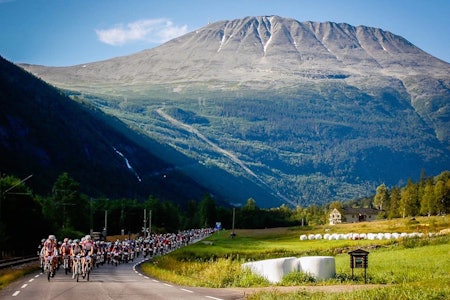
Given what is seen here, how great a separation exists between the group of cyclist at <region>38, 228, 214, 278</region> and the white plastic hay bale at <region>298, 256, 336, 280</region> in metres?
12.3

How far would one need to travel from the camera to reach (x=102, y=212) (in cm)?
17212

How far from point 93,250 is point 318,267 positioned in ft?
48.1

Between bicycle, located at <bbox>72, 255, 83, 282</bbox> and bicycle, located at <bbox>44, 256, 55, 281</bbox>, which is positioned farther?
bicycle, located at <bbox>44, 256, 55, 281</bbox>

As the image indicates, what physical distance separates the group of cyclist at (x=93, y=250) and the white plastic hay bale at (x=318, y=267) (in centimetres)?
1230

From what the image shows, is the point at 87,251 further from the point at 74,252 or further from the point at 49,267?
the point at 49,267

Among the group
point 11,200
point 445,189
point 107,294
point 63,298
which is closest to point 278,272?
point 107,294

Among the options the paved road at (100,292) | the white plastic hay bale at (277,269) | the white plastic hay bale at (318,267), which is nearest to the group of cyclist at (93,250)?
the paved road at (100,292)

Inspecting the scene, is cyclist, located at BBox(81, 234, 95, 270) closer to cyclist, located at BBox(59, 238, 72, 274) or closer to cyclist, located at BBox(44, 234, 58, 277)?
cyclist, located at BBox(44, 234, 58, 277)

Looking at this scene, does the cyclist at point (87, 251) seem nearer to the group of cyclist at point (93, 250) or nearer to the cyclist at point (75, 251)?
the group of cyclist at point (93, 250)

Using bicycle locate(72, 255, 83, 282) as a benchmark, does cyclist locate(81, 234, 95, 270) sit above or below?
above

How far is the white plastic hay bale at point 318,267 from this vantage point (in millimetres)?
41094

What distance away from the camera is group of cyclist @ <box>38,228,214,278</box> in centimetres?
4638

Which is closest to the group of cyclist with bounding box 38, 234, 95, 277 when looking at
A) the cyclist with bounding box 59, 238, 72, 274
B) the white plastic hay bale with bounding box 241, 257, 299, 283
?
the cyclist with bounding box 59, 238, 72, 274

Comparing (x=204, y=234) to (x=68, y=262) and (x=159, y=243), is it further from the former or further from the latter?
(x=68, y=262)
